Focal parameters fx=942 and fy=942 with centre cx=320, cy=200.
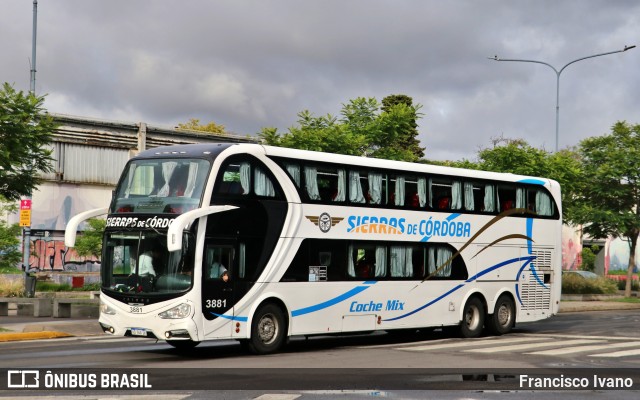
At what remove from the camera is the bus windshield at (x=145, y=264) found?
18031 mm

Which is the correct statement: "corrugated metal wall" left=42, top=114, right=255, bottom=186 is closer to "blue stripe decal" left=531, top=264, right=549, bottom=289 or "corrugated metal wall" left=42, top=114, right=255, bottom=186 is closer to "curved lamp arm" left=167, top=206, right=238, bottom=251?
"blue stripe decal" left=531, top=264, right=549, bottom=289

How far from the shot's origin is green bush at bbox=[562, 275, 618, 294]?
161ft

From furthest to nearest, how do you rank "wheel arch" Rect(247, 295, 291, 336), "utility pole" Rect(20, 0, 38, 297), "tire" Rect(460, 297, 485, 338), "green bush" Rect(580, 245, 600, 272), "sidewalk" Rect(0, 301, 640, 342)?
"green bush" Rect(580, 245, 600, 272)
"utility pole" Rect(20, 0, 38, 297)
"tire" Rect(460, 297, 485, 338)
"sidewalk" Rect(0, 301, 640, 342)
"wheel arch" Rect(247, 295, 291, 336)

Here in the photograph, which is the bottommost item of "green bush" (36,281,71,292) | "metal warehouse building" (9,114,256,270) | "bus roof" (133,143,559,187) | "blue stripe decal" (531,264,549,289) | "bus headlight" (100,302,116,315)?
"green bush" (36,281,71,292)

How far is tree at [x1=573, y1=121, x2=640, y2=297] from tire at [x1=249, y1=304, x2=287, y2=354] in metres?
32.7

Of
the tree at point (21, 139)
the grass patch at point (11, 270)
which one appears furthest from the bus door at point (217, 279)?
the grass patch at point (11, 270)

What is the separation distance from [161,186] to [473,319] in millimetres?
10242

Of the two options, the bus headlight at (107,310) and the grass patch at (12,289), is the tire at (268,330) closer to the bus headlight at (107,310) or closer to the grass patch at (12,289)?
the bus headlight at (107,310)

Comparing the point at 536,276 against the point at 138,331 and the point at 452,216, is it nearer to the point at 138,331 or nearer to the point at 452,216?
the point at 452,216

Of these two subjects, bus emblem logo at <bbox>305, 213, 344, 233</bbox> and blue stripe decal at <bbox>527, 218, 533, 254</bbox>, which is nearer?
bus emblem logo at <bbox>305, 213, 344, 233</bbox>

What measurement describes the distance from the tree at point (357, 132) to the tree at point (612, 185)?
555 inches

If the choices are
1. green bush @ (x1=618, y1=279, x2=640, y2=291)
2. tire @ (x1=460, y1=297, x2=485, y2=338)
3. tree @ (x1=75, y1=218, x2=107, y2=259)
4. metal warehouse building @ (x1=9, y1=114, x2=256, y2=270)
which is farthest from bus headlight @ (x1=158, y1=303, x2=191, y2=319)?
green bush @ (x1=618, y1=279, x2=640, y2=291)

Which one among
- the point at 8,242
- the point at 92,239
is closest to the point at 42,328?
the point at 8,242

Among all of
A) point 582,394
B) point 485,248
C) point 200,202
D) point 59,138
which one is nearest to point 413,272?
point 485,248
